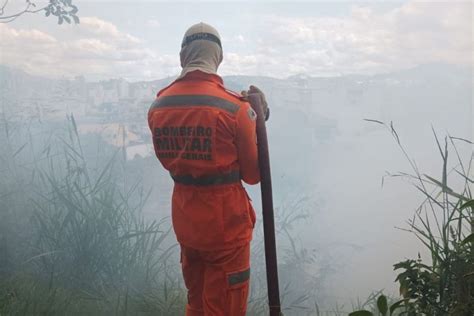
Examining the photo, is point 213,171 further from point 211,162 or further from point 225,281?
point 225,281

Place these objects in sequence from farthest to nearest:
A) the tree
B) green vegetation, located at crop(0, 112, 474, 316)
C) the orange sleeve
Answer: the tree, green vegetation, located at crop(0, 112, 474, 316), the orange sleeve

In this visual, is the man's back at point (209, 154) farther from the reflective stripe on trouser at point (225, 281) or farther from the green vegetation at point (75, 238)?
the green vegetation at point (75, 238)

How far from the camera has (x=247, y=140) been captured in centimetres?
178

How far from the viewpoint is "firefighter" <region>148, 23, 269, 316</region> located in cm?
179

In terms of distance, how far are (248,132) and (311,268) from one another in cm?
161

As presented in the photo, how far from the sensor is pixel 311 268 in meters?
3.06

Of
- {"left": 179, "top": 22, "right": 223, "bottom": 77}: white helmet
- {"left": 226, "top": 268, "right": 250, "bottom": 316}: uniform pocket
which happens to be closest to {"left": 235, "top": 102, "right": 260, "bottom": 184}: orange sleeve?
{"left": 179, "top": 22, "right": 223, "bottom": 77}: white helmet

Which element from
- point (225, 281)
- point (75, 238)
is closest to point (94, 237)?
point (75, 238)

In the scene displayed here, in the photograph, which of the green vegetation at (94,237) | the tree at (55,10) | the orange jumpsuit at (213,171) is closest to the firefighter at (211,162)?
the orange jumpsuit at (213,171)

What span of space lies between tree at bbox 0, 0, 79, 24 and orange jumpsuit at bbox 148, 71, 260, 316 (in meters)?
1.55

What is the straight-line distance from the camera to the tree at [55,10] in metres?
3.05

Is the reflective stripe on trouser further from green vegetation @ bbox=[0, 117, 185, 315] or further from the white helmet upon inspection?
green vegetation @ bbox=[0, 117, 185, 315]

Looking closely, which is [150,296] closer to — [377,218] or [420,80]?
[377,218]

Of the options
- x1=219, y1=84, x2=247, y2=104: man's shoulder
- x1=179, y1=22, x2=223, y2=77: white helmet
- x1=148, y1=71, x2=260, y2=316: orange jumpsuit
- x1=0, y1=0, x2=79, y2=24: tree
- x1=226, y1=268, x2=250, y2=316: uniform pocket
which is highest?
x1=0, y1=0, x2=79, y2=24: tree
